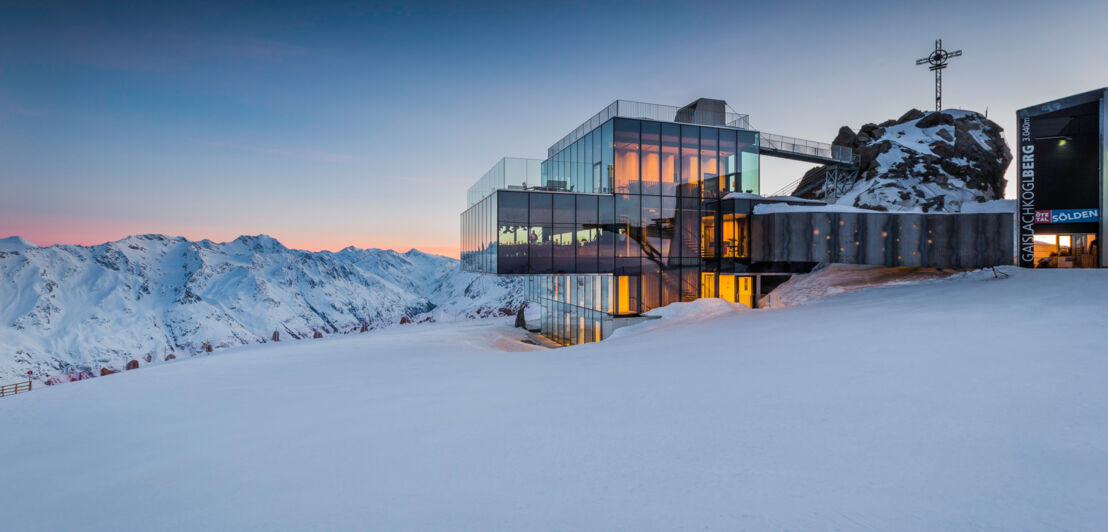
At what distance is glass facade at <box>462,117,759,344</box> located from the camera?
24.5 meters

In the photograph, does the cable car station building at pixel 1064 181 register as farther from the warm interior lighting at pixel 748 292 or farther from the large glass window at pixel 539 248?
the large glass window at pixel 539 248

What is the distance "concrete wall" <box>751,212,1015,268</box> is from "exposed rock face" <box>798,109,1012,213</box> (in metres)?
28.8

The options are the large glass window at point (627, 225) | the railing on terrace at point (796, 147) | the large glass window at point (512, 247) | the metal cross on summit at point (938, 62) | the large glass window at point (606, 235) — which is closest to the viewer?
the large glass window at point (512, 247)

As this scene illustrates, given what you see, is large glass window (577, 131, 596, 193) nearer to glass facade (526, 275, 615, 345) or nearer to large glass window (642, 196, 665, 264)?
large glass window (642, 196, 665, 264)

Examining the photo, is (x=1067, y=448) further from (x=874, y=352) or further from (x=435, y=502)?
(x=435, y=502)

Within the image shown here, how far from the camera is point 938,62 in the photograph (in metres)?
64.5

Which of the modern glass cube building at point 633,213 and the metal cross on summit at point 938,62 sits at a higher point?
the metal cross on summit at point 938,62

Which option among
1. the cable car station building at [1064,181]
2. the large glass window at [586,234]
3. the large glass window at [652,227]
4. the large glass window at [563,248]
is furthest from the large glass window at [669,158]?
the cable car station building at [1064,181]

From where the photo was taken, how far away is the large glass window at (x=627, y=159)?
25625 millimetres

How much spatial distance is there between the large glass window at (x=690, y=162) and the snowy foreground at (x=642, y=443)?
50.6 ft

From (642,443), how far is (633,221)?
66.3 ft

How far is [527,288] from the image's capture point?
42.0m

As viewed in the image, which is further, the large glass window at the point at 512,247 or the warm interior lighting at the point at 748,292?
the warm interior lighting at the point at 748,292

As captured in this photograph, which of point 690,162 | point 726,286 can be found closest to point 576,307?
point 726,286
